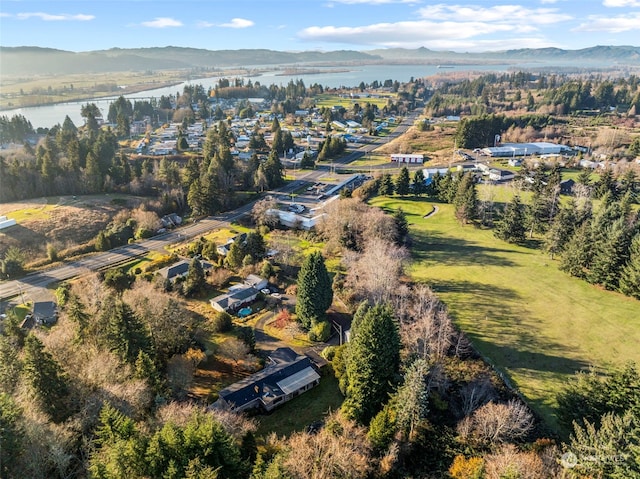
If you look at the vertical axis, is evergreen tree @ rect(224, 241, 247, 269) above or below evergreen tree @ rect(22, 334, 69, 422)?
below

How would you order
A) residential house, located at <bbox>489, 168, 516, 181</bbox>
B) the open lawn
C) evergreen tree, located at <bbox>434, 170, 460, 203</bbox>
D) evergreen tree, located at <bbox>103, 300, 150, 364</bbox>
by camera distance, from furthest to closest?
the open lawn
residential house, located at <bbox>489, 168, 516, 181</bbox>
evergreen tree, located at <bbox>434, 170, 460, 203</bbox>
evergreen tree, located at <bbox>103, 300, 150, 364</bbox>

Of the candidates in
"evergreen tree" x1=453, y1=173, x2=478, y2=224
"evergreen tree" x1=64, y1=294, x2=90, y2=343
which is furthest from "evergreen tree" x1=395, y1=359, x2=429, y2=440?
"evergreen tree" x1=453, y1=173, x2=478, y2=224

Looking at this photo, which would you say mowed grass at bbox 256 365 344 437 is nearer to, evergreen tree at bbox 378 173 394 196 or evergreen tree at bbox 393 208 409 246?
evergreen tree at bbox 393 208 409 246

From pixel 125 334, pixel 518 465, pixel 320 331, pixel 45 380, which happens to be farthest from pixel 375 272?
pixel 45 380

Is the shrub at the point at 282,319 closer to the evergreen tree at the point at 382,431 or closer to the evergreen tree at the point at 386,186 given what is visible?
the evergreen tree at the point at 382,431

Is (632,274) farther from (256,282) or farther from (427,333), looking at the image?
(256,282)

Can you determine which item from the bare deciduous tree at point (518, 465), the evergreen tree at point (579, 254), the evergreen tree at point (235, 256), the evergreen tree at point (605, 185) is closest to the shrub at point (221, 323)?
the evergreen tree at point (235, 256)

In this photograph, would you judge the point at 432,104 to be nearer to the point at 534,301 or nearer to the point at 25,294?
the point at 534,301
